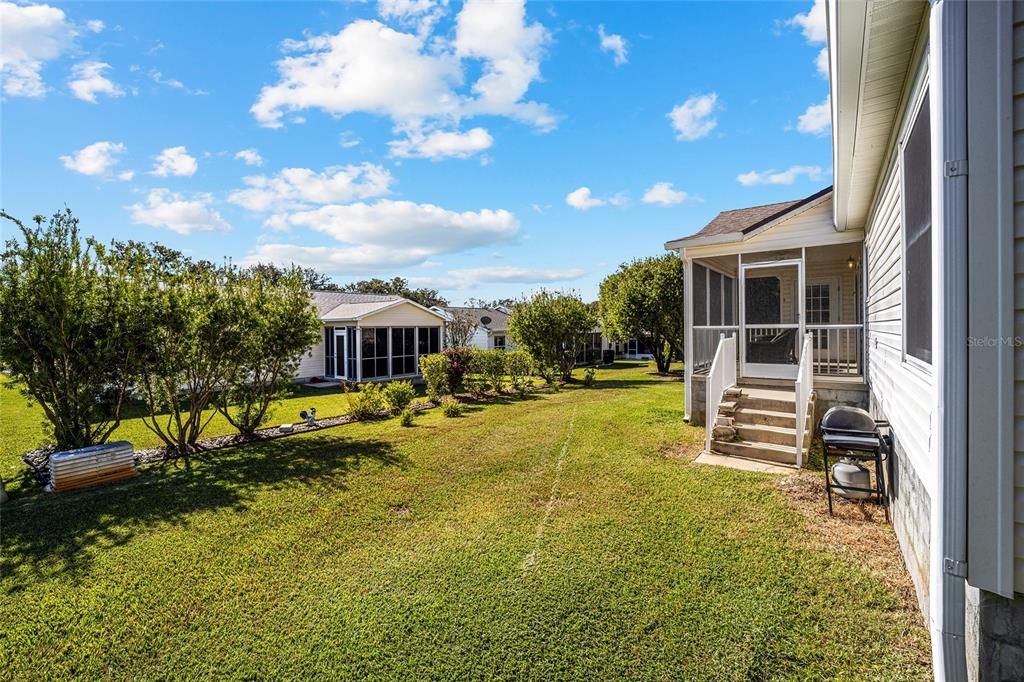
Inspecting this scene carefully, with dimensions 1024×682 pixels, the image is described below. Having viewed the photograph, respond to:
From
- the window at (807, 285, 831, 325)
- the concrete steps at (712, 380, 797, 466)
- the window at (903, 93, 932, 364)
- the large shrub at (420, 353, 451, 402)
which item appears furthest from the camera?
the large shrub at (420, 353, 451, 402)

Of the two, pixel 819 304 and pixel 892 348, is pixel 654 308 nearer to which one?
pixel 819 304

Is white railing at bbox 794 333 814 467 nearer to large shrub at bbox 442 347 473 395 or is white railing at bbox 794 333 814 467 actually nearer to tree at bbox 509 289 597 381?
large shrub at bbox 442 347 473 395

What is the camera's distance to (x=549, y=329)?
679 inches

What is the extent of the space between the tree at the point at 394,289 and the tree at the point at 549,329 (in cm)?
3955

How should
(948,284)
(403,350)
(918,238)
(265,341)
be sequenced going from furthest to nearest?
1. (403,350)
2. (265,341)
3. (918,238)
4. (948,284)

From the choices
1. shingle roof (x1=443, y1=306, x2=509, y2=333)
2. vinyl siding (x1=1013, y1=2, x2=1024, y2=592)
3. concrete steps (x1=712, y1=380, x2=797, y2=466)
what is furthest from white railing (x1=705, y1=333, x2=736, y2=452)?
shingle roof (x1=443, y1=306, x2=509, y2=333)

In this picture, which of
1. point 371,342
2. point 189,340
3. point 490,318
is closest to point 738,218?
point 189,340

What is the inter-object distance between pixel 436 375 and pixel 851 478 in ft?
35.2

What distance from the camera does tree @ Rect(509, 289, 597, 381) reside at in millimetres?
17266

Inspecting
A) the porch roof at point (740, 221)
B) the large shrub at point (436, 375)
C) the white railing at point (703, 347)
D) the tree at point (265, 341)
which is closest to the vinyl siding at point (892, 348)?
the porch roof at point (740, 221)

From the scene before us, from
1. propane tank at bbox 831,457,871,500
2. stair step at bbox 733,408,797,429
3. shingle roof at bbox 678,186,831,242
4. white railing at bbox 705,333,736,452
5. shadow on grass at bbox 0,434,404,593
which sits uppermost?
shingle roof at bbox 678,186,831,242

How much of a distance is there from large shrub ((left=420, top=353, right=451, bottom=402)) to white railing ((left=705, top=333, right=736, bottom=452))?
8235mm

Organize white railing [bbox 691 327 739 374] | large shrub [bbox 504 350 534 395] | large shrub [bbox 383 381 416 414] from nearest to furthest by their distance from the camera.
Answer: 1. white railing [bbox 691 327 739 374]
2. large shrub [bbox 383 381 416 414]
3. large shrub [bbox 504 350 534 395]

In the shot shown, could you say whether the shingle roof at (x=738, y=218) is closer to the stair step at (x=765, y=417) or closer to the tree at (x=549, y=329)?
the stair step at (x=765, y=417)
